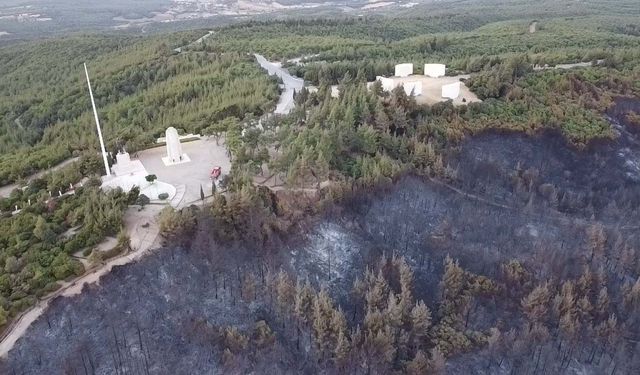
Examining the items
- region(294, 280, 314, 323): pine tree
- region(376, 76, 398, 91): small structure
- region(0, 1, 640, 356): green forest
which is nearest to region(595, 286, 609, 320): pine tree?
region(0, 1, 640, 356): green forest

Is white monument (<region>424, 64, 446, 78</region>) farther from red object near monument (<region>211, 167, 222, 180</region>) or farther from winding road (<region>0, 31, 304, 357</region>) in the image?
winding road (<region>0, 31, 304, 357</region>)

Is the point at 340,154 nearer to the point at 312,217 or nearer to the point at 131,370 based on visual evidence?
the point at 312,217

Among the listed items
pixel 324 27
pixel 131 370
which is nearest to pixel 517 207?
pixel 131 370

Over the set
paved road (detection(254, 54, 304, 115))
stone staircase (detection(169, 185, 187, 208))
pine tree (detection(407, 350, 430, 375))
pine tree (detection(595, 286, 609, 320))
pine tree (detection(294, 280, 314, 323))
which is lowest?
pine tree (detection(595, 286, 609, 320))

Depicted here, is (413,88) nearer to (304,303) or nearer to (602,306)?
(602,306)

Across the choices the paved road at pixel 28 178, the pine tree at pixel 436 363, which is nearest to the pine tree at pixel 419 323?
the pine tree at pixel 436 363

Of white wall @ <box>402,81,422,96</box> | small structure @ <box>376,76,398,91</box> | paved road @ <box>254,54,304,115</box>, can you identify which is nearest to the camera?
white wall @ <box>402,81,422,96</box>
